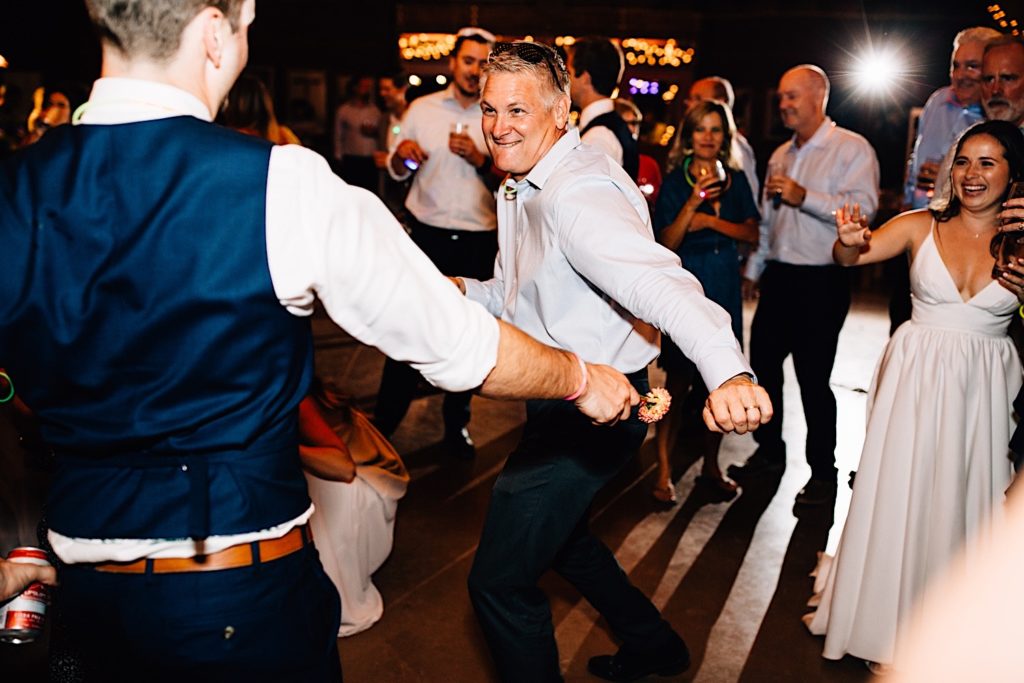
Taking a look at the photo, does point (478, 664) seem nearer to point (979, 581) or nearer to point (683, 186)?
point (979, 581)

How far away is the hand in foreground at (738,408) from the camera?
1.65 meters

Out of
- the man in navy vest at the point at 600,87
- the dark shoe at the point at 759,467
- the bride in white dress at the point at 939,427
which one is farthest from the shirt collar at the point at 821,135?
the bride in white dress at the point at 939,427

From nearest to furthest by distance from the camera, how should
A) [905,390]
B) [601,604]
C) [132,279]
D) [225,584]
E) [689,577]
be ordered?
1. [132,279]
2. [225,584]
3. [601,604]
4. [905,390]
5. [689,577]

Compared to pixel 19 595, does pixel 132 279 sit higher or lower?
higher

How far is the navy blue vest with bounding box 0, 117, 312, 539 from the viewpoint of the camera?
1209 millimetres

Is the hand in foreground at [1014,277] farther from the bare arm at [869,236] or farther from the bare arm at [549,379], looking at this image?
the bare arm at [549,379]

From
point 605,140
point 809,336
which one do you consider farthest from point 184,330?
point 809,336

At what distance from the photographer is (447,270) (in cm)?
472

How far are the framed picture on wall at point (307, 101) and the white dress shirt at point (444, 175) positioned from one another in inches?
411

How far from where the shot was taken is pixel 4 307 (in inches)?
48.9

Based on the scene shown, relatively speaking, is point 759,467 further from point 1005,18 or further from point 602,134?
point 1005,18

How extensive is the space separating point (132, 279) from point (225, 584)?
0.45 metres

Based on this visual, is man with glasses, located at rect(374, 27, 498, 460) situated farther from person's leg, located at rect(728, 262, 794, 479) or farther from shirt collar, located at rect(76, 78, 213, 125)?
shirt collar, located at rect(76, 78, 213, 125)

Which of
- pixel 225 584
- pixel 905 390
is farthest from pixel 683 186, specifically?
pixel 225 584
